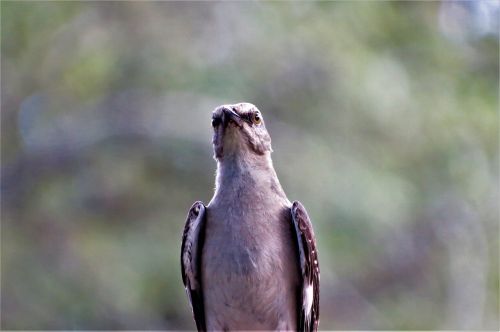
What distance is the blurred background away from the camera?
38.0 ft

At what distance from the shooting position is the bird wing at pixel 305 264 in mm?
5258

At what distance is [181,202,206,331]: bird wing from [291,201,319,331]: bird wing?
58cm

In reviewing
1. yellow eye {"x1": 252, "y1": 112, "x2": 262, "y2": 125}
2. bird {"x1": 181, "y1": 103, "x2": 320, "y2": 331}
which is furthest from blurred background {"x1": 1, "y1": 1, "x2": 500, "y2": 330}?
bird {"x1": 181, "y1": 103, "x2": 320, "y2": 331}

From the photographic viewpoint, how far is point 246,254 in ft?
16.9

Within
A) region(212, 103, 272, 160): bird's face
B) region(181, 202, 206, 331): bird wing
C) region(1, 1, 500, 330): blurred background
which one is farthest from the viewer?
region(1, 1, 500, 330): blurred background

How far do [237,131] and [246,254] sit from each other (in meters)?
0.82

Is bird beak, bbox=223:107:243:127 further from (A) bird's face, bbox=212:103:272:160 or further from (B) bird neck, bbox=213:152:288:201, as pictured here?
(B) bird neck, bbox=213:152:288:201

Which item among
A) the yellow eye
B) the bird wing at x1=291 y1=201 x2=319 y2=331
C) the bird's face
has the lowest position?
the bird wing at x1=291 y1=201 x2=319 y2=331

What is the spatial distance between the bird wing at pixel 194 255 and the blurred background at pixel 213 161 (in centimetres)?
569

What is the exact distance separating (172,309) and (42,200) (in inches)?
95.1

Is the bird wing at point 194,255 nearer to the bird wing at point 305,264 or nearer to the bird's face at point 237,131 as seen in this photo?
the bird's face at point 237,131

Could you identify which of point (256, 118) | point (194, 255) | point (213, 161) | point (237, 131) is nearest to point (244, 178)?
point (237, 131)

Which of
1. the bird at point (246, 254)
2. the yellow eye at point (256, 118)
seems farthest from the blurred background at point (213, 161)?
the bird at point (246, 254)

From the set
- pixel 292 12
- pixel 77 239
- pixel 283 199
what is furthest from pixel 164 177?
pixel 283 199
